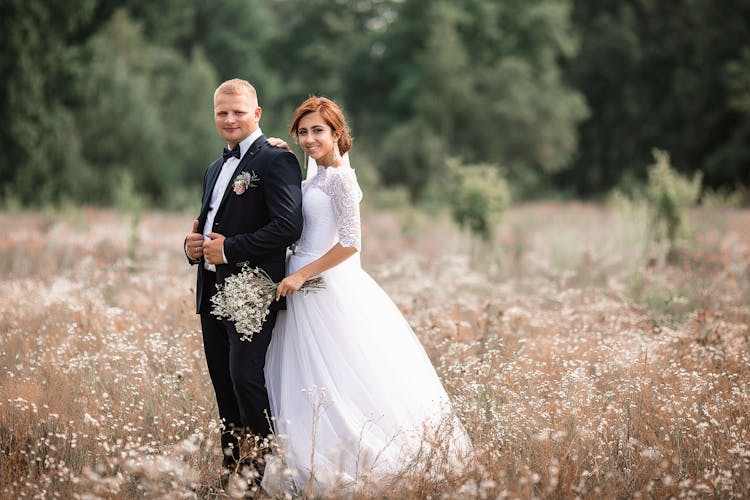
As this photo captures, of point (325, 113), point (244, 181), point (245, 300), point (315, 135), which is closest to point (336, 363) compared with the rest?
point (245, 300)

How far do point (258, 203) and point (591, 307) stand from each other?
4.32 meters

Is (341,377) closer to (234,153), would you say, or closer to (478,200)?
(234,153)

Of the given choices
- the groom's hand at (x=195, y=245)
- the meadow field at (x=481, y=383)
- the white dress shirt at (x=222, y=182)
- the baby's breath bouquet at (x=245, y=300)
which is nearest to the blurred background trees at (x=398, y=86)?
the meadow field at (x=481, y=383)

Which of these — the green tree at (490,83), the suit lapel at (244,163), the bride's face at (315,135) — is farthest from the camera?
the green tree at (490,83)

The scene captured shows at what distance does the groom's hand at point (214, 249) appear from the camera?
3.85 m

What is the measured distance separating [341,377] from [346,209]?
998mm

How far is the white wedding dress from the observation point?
401 cm

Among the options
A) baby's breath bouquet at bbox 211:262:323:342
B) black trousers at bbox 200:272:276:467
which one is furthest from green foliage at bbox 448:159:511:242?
baby's breath bouquet at bbox 211:262:323:342

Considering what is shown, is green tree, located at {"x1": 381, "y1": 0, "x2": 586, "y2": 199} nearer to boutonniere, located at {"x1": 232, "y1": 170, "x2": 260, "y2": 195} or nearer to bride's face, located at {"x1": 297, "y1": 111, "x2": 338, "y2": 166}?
bride's face, located at {"x1": 297, "y1": 111, "x2": 338, "y2": 166}

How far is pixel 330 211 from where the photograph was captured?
13.5 feet

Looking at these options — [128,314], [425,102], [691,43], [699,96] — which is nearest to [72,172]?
[425,102]

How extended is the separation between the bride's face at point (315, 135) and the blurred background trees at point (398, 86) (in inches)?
738

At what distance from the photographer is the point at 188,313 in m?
6.60

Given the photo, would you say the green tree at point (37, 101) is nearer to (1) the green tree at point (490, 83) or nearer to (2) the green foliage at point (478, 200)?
(1) the green tree at point (490, 83)
